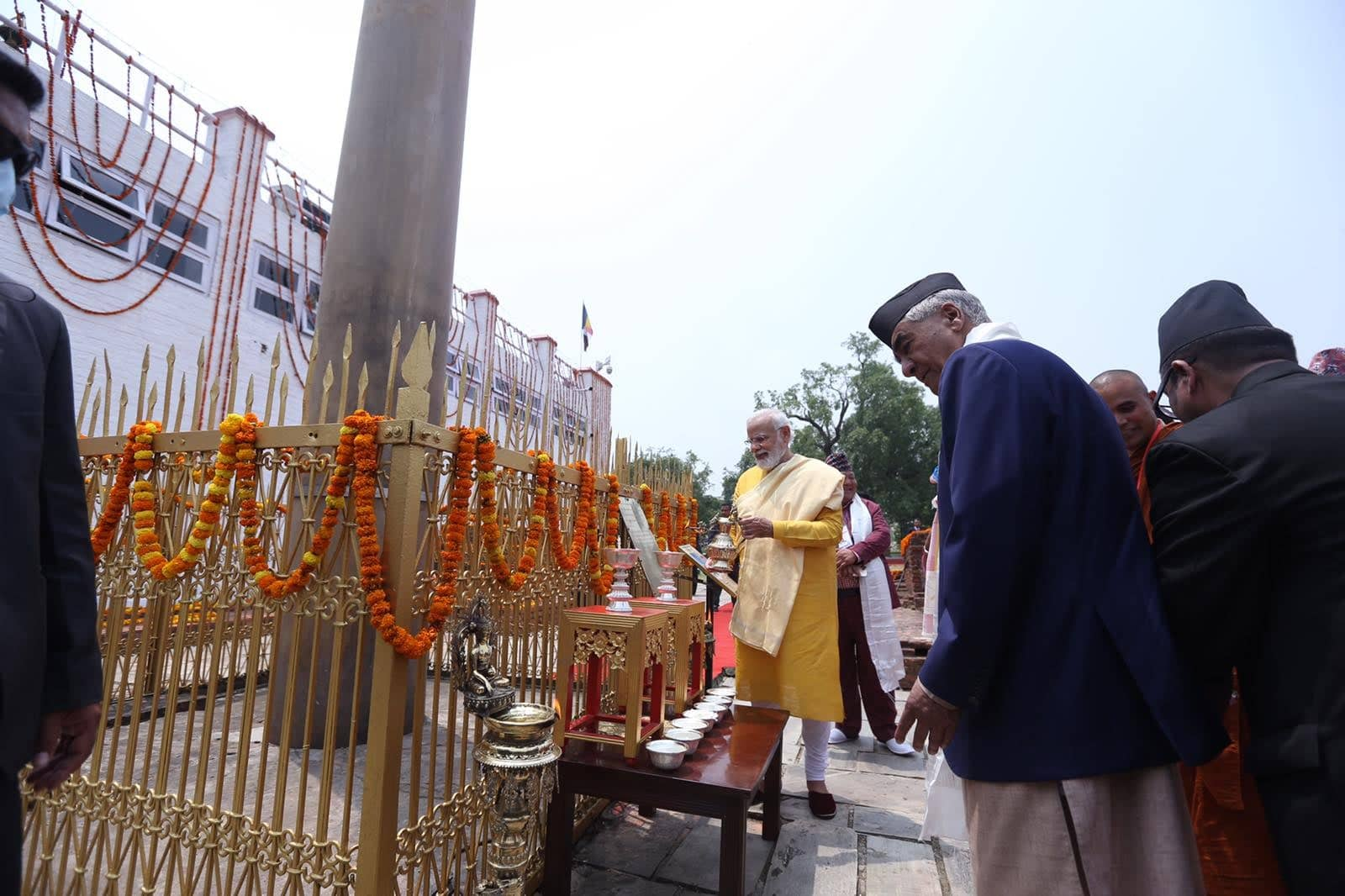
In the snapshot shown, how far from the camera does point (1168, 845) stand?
1478 mm

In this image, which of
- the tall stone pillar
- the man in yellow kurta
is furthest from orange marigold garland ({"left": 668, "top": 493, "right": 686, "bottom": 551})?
the tall stone pillar

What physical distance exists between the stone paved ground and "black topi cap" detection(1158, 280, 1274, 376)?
260 centimetres

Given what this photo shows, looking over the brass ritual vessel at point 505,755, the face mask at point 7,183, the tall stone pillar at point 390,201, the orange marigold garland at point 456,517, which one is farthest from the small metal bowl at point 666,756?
the tall stone pillar at point 390,201

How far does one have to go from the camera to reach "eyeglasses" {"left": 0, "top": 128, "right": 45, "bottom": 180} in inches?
51.1

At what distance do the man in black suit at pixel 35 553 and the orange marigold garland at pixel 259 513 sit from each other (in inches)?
29.8

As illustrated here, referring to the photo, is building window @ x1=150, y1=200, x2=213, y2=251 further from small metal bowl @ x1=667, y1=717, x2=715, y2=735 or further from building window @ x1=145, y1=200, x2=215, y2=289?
small metal bowl @ x1=667, y1=717, x2=715, y2=735

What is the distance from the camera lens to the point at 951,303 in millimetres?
2170

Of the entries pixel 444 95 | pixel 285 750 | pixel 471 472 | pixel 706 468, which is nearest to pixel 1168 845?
pixel 471 472

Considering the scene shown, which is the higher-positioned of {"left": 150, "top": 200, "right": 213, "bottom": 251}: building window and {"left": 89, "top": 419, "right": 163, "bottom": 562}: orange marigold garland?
{"left": 150, "top": 200, "right": 213, "bottom": 251}: building window

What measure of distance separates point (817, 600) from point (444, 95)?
15.1 feet

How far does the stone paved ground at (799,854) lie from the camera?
2.96 meters

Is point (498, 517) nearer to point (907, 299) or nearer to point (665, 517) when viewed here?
point (907, 299)

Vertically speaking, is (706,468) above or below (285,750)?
above

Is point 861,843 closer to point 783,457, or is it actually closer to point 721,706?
point 721,706
